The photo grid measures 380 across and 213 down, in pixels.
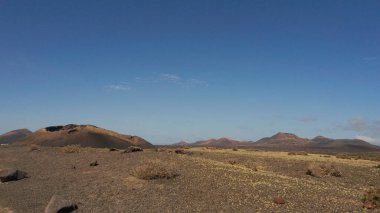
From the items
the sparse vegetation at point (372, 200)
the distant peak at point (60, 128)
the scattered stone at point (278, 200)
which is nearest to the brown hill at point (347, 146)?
the distant peak at point (60, 128)

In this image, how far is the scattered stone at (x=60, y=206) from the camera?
1534 cm

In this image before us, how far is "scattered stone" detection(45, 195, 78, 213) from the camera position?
15.3 meters

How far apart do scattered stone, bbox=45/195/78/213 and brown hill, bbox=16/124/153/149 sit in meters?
47.2

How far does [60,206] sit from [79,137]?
51465 millimetres

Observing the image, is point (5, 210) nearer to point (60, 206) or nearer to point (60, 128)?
point (60, 206)

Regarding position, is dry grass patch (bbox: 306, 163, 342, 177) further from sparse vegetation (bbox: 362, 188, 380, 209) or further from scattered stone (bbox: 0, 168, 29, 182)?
scattered stone (bbox: 0, 168, 29, 182)

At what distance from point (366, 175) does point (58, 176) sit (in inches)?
825

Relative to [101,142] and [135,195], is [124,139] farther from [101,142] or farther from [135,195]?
[135,195]

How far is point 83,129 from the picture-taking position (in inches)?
2699

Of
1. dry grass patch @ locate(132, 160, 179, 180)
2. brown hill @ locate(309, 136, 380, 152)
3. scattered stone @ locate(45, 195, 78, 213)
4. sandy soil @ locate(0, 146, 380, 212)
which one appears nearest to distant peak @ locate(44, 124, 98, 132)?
sandy soil @ locate(0, 146, 380, 212)

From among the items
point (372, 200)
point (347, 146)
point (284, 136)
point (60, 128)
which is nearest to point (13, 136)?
point (60, 128)

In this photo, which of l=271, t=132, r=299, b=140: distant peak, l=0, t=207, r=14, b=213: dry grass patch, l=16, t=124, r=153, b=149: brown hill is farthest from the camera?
l=271, t=132, r=299, b=140: distant peak

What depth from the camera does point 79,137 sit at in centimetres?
6519

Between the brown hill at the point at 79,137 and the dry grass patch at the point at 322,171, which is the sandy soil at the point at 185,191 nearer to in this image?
the dry grass patch at the point at 322,171
